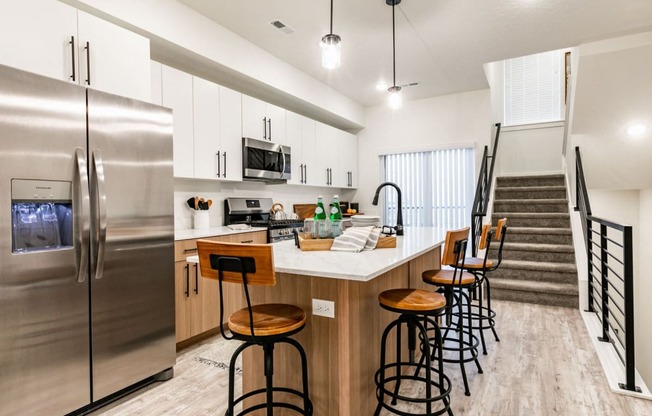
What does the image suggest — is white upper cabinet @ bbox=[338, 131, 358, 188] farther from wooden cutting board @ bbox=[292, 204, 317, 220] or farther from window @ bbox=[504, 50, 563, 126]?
window @ bbox=[504, 50, 563, 126]

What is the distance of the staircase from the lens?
4.28 meters

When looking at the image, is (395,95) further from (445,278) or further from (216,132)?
(216,132)

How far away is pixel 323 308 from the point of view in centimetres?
177

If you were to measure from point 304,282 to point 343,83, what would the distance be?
395 centimetres

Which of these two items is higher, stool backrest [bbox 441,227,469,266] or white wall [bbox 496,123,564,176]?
white wall [bbox 496,123,564,176]

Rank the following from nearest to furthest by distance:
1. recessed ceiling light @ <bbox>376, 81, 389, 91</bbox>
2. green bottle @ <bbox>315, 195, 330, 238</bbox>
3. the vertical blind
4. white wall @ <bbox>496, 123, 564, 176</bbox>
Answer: green bottle @ <bbox>315, 195, 330, 238</bbox> < recessed ceiling light @ <bbox>376, 81, 389, 91</bbox> < the vertical blind < white wall @ <bbox>496, 123, 564, 176</bbox>

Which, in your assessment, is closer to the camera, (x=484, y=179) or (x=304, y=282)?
(x=304, y=282)

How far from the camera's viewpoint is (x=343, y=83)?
5129mm

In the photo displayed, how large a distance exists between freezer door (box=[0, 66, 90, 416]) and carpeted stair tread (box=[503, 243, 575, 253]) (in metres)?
4.88

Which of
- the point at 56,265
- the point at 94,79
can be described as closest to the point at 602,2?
the point at 94,79

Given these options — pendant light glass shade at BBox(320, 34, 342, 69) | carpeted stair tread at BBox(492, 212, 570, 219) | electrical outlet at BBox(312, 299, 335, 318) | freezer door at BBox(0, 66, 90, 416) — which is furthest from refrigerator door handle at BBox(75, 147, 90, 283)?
carpeted stair tread at BBox(492, 212, 570, 219)

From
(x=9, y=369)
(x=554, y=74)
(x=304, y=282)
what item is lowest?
(x=9, y=369)

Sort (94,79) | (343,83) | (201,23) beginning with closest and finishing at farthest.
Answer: (94,79) → (201,23) → (343,83)

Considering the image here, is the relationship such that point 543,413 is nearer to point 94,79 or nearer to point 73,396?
point 73,396
